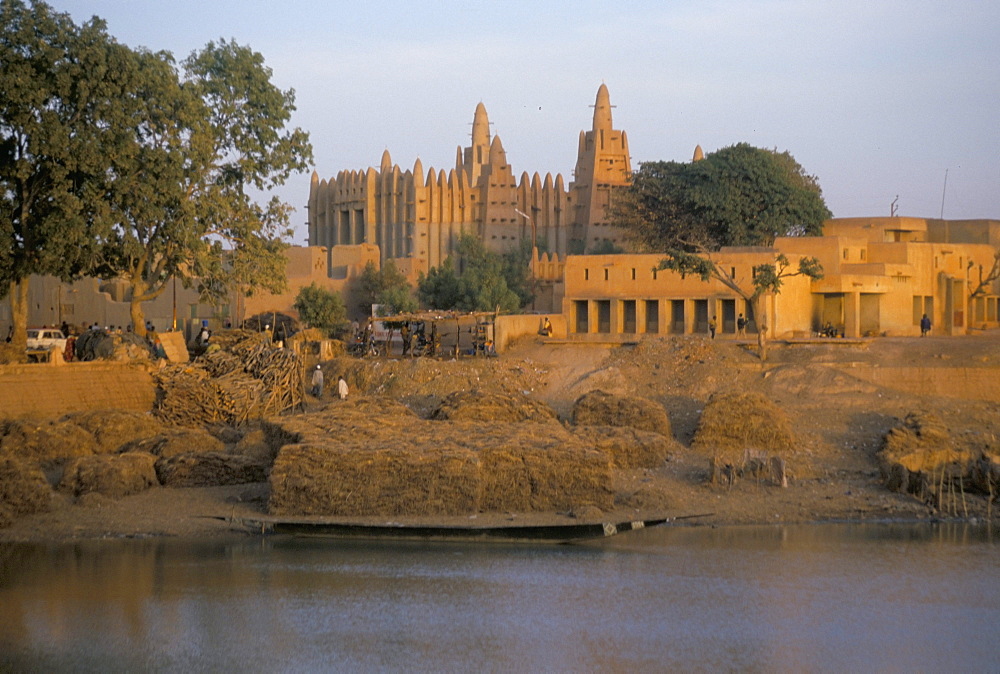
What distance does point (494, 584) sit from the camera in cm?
1495

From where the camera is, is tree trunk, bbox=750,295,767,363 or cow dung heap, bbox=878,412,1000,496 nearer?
cow dung heap, bbox=878,412,1000,496

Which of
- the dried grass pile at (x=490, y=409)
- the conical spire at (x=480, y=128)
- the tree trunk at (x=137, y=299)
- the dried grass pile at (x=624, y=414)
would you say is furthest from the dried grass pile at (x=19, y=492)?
the conical spire at (x=480, y=128)

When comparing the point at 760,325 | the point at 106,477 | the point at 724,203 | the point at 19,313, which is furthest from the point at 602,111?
the point at 106,477

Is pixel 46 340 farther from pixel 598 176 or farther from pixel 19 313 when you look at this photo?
pixel 598 176

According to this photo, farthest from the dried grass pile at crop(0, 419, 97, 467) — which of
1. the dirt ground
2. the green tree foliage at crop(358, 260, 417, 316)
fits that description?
the green tree foliage at crop(358, 260, 417, 316)

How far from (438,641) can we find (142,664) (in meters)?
3.04

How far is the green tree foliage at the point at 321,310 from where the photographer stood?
1838 inches

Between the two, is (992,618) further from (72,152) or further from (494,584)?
(72,152)

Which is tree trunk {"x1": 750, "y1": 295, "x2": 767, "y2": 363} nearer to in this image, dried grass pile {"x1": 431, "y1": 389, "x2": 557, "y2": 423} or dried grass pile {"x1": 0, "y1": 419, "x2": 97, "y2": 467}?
dried grass pile {"x1": 431, "y1": 389, "x2": 557, "y2": 423}

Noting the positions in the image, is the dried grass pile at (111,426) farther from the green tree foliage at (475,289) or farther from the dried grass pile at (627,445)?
the green tree foliage at (475,289)

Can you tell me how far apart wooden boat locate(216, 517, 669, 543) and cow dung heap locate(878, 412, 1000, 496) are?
5484 mm

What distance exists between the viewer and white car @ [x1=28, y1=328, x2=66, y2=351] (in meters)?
28.3

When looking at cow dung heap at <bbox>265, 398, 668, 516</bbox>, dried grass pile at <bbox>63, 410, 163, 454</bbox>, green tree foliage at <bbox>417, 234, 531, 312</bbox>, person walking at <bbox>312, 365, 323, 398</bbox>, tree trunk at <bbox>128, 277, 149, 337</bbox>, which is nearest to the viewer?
cow dung heap at <bbox>265, 398, 668, 516</bbox>

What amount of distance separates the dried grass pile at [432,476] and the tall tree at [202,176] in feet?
37.3
